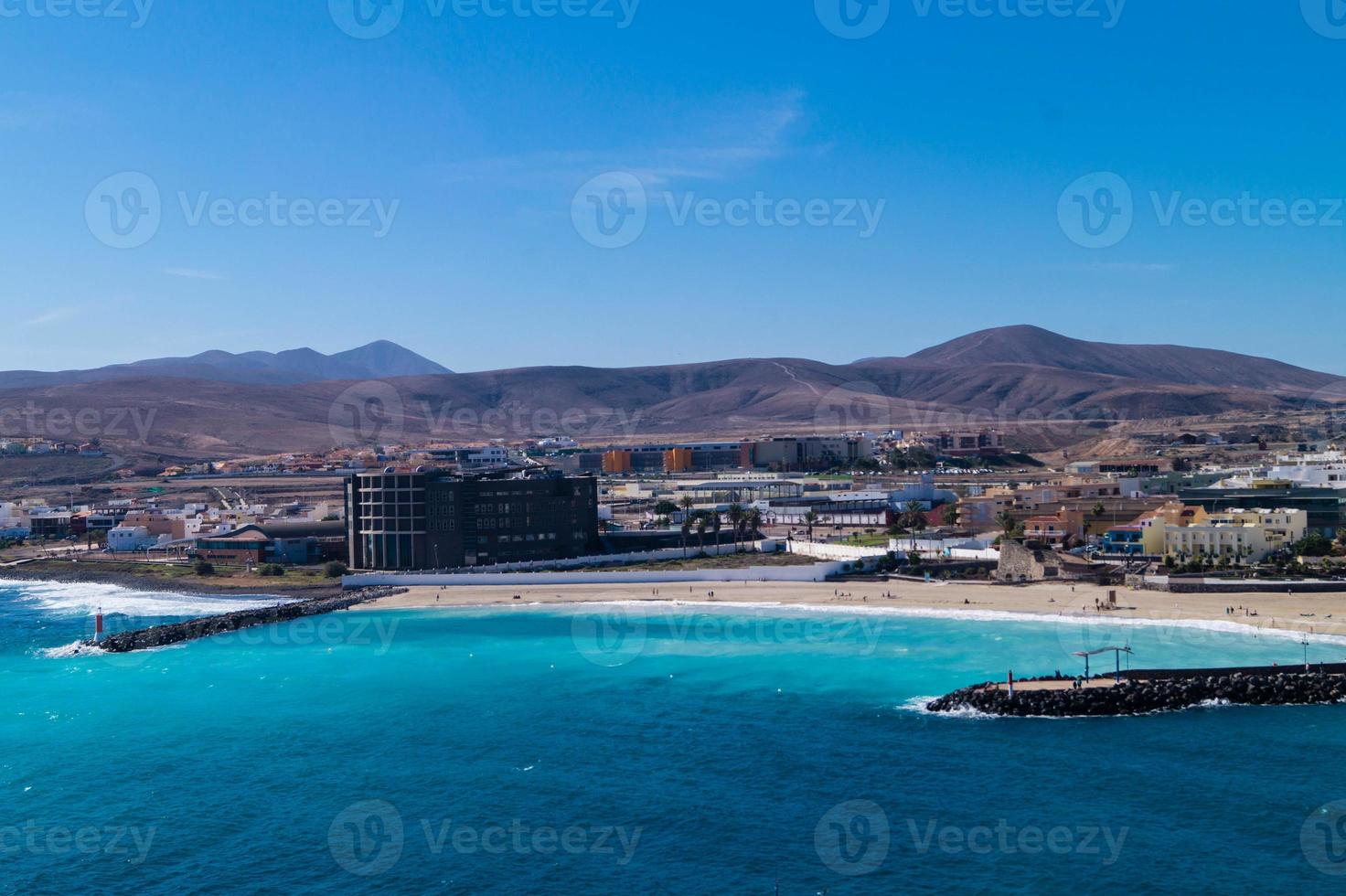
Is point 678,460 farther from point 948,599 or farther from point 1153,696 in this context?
point 1153,696

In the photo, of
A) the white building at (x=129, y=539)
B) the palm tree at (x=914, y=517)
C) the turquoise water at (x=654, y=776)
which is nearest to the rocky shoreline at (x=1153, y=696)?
the turquoise water at (x=654, y=776)

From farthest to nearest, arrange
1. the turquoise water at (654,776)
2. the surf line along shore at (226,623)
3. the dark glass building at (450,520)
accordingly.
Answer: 1. the dark glass building at (450,520)
2. the surf line along shore at (226,623)
3. the turquoise water at (654,776)

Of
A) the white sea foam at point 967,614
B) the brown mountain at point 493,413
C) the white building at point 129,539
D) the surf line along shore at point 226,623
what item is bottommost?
the surf line along shore at point 226,623

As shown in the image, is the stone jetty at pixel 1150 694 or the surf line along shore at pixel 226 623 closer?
the stone jetty at pixel 1150 694

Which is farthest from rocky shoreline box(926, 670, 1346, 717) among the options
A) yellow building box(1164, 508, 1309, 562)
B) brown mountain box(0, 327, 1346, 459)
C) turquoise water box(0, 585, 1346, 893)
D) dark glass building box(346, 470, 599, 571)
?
brown mountain box(0, 327, 1346, 459)

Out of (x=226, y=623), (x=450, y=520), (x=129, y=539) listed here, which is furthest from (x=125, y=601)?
(x=129, y=539)

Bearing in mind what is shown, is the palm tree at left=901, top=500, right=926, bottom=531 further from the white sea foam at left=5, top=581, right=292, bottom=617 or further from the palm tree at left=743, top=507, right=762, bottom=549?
the white sea foam at left=5, top=581, right=292, bottom=617

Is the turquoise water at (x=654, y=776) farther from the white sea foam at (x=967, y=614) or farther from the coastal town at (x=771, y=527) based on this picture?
the coastal town at (x=771, y=527)

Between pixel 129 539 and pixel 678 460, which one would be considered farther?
pixel 678 460
